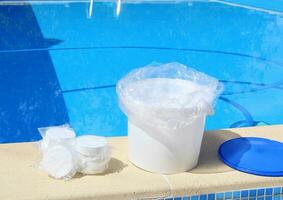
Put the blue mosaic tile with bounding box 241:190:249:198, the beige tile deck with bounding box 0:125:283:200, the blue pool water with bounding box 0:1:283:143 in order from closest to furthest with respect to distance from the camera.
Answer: the beige tile deck with bounding box 0:125:283:200, the blue mosaic tile with bounding box 241:190:249:198, the blue pool water with bounding box 0:1:283:143

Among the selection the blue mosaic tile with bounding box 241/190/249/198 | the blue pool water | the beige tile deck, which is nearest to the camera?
the beige tile deck

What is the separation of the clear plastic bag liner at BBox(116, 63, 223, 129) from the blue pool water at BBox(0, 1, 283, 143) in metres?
2.45

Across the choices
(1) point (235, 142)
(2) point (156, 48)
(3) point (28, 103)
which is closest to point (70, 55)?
(2) point (156, 48)

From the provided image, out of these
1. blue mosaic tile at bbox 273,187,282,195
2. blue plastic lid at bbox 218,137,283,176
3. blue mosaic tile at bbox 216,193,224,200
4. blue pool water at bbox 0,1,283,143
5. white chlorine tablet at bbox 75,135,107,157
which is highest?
white chlorine tablet at bbox 75,135,107,157

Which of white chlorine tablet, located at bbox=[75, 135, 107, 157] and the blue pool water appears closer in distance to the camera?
white chlorine tablet, located at bbox=[75, 135, 107, 157]

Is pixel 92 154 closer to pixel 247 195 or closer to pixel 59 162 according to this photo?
pixel 59 162

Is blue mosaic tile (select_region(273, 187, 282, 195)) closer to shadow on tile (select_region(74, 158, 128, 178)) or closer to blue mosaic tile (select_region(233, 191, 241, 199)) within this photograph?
blue mosaic tile (select_region(233, 191, 241, 199))

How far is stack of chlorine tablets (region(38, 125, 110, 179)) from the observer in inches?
60.1

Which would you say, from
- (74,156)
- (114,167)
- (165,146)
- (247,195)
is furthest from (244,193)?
(74,156)

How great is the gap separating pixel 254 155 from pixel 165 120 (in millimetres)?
380

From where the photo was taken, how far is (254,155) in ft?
5.57

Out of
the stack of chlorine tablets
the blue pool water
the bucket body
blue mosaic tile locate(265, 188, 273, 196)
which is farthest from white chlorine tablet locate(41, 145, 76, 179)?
the blue pool water

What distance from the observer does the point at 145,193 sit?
4.86 ft

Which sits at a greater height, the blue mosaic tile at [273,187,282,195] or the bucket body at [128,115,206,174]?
the bucket body at [128,115,206,174]
